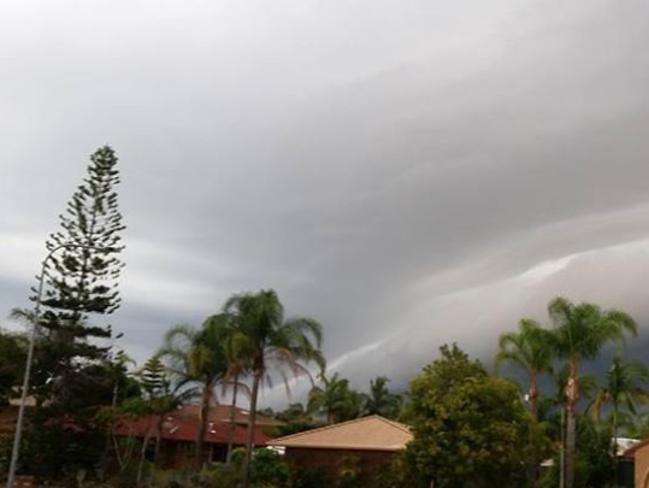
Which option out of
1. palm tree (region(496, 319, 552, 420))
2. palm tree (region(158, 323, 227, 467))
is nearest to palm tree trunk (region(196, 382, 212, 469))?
palm tree (region(158, 323, 227, 467))

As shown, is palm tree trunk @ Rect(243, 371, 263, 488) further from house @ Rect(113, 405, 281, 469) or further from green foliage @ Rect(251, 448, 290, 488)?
house @ Rect(113, 405, 281, 469)

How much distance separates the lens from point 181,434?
59625mm

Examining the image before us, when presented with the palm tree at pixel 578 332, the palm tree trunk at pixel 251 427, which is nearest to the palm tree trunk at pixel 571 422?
the palm tree at pixel 578 332

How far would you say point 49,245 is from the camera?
163ft

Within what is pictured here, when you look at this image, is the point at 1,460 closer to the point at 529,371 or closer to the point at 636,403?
the point at 529,371

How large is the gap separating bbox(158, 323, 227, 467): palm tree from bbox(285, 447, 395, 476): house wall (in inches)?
194

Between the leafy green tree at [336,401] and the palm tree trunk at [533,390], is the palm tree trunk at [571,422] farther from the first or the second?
the leafy green tree at [336,401]

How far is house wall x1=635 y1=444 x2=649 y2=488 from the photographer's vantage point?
→ 39.2 meters

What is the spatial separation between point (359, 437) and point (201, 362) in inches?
356

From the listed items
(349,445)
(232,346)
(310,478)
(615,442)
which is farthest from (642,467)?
(232,346)

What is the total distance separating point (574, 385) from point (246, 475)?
15.8 m

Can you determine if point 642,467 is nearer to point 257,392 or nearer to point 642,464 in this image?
point 642,464

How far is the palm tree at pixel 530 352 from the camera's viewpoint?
43344 millimetres

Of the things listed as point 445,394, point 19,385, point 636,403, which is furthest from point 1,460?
point 636,403
